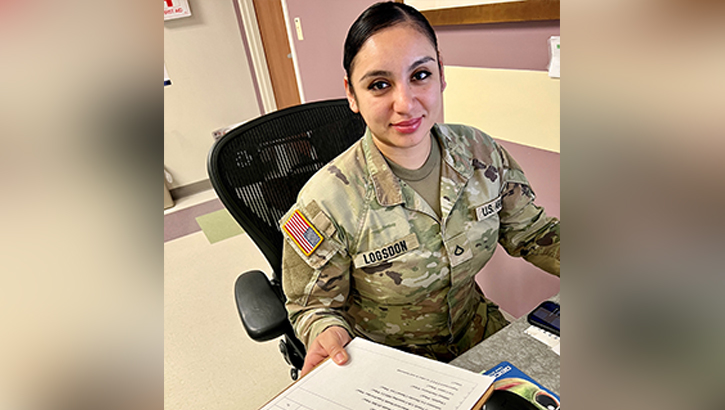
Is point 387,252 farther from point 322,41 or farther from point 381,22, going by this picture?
point 322,41

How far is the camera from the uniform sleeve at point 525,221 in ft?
3.11

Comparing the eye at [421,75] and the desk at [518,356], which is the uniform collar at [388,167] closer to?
the eye at [421,75]

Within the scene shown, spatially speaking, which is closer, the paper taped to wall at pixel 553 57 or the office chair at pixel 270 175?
the office chair at pixel 270 175

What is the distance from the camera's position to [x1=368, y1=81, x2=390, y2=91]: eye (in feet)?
2.60

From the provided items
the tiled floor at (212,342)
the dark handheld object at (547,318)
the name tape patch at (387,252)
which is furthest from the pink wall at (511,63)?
the tiled floor at (212,342)

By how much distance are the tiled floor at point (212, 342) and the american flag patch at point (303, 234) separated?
672 mm

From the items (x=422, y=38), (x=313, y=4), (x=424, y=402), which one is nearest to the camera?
(x=424, y=402)

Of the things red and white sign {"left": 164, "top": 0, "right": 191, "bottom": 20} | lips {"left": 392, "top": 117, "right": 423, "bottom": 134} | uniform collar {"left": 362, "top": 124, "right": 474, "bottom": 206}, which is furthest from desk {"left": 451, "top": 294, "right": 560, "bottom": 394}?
red and white sign {"left": 164, "top": 0, "right": 191, "bottom": 20}

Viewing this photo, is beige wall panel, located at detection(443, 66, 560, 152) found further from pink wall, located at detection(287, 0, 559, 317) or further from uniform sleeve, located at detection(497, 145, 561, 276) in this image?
uniform sleeve, located at detection(497, 145, 561, 276)
